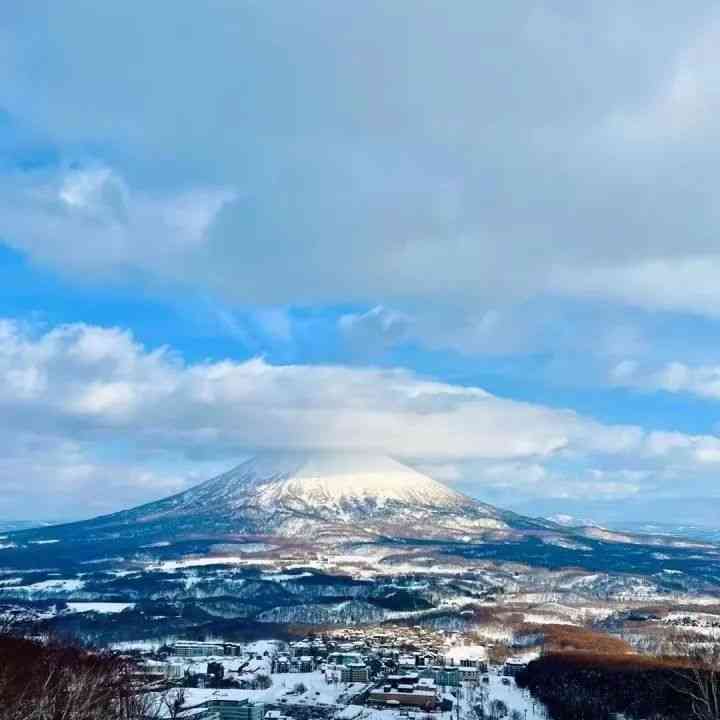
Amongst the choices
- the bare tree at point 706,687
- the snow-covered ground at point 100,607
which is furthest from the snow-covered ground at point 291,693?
the snow-covered ground at point 100,607

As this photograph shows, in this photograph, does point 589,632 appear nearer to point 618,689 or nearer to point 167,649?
point 618,689

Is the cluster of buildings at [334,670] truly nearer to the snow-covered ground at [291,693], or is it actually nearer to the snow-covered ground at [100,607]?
Result: the snow-covered ground at [291,693]

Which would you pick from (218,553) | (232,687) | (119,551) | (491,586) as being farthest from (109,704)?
(119,551)

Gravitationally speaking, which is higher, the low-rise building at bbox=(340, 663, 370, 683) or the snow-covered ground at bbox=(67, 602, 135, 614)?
the snow-covered ground at bbox=(67, 602, 135, 614)

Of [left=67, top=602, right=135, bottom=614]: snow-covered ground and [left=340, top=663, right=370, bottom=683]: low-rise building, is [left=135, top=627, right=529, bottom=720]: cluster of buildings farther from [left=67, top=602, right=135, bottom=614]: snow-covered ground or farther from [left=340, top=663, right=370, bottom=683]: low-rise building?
[left=67, top=602, right=135, bottom=614]: snow-covered ground

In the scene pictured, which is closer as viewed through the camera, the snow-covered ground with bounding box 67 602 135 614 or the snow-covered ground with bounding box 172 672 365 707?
the snow-covered ground with bounding box 172 672 365 707

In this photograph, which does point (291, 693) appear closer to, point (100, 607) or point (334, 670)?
point (334, 670)

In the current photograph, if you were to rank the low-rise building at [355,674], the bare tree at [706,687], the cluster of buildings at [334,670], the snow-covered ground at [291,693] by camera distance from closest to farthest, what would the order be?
the bare tree at [706,687], the snow-covered ground at [291,693], the cluster of buildings at [334,670], the low-rise building at [355,674]

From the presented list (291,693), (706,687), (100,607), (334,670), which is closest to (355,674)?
(334,670)

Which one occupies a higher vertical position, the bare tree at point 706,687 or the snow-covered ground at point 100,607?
the bare tree at point 706,687

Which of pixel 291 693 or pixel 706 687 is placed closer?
pixel 706 687

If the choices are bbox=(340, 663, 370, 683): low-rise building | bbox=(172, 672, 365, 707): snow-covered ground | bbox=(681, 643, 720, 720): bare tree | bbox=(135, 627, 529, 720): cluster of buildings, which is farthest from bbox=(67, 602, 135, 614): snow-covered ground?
bbox=(681, 643, 720, 720): bare tree
